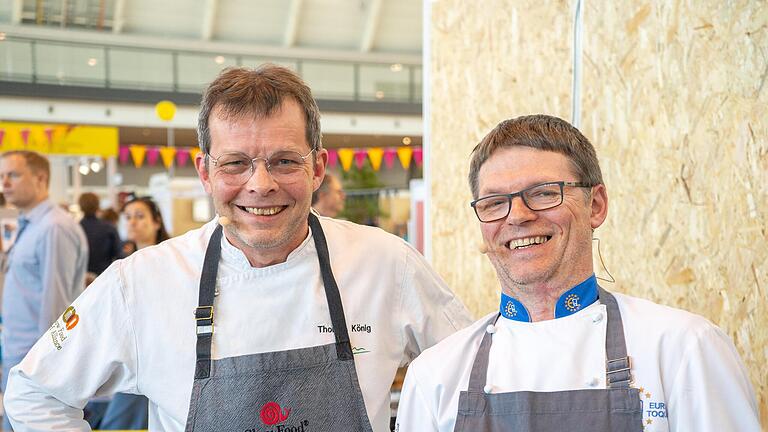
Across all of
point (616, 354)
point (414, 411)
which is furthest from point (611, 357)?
point (414, 411)

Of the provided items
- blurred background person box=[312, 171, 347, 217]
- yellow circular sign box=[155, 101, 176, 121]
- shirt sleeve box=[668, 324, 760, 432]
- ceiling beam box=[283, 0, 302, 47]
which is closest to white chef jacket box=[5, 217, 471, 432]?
shirt sleeve box=[668, 324, 760, 432]

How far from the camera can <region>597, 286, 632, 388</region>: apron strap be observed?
1.45 meters

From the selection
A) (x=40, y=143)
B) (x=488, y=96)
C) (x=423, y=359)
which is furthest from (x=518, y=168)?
(x=40, y=143)

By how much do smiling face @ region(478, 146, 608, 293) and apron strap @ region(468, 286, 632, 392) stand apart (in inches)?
3.5

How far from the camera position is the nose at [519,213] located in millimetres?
1524

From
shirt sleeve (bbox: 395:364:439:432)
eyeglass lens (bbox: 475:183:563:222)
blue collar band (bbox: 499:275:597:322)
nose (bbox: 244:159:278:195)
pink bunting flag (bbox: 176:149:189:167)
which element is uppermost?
pink bunting flag (bbox: 176:149:189:167)

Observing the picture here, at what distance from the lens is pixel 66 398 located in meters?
1.95

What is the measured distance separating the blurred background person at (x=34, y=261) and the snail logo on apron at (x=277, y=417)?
2.69m

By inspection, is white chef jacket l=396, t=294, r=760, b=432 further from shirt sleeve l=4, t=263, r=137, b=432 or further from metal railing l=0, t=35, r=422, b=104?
metal railing l=0, t=35, r=422, b=104

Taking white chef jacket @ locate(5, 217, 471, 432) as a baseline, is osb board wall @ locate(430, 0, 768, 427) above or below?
above

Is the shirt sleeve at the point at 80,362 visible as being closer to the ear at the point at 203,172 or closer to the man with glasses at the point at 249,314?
the man with glasses at the point at 249,314

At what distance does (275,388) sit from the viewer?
73.2 inches

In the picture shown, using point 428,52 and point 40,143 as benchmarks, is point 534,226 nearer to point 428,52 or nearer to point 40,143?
point 428,52

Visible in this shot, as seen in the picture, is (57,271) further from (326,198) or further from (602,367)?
(602,367)
